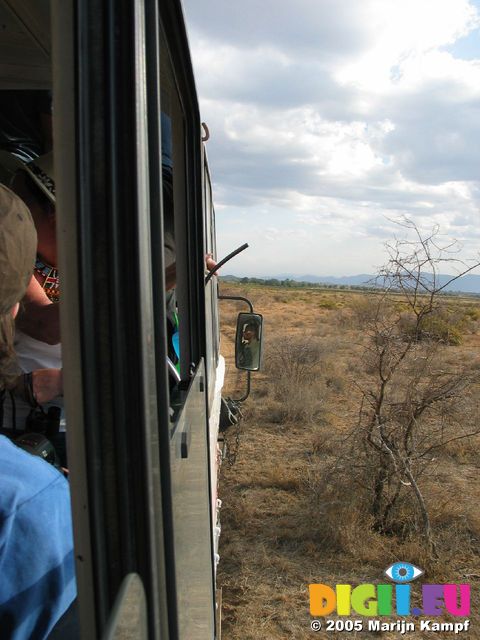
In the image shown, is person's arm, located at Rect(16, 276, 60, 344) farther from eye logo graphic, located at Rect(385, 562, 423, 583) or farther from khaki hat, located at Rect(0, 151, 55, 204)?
eye logo graphic, located at Rect(385, 562, 423, 583)

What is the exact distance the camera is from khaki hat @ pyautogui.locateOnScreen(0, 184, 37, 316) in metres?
→ 0.84

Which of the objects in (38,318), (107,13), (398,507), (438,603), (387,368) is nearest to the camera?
(107,13)

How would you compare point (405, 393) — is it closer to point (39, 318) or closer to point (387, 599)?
A: point (387, 599)

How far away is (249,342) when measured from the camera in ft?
11.3

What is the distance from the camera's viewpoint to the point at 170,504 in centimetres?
79

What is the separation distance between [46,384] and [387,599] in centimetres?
367

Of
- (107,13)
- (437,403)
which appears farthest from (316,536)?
(107,13)

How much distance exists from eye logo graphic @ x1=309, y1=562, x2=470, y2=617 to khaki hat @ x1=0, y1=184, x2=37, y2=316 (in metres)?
3.95

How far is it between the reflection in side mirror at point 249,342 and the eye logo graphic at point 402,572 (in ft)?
7.99

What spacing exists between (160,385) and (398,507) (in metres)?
5.06

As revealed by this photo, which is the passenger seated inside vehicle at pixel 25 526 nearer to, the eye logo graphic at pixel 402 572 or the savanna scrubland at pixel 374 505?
the savanna scrubland at pixel 374 505

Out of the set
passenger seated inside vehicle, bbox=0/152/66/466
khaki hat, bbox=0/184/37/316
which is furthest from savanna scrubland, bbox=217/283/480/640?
khaki hat, bbox=0/184/37/316

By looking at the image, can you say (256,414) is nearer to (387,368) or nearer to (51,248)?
(387,368)

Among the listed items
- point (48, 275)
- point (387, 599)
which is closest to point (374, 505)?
point (387, 599)
